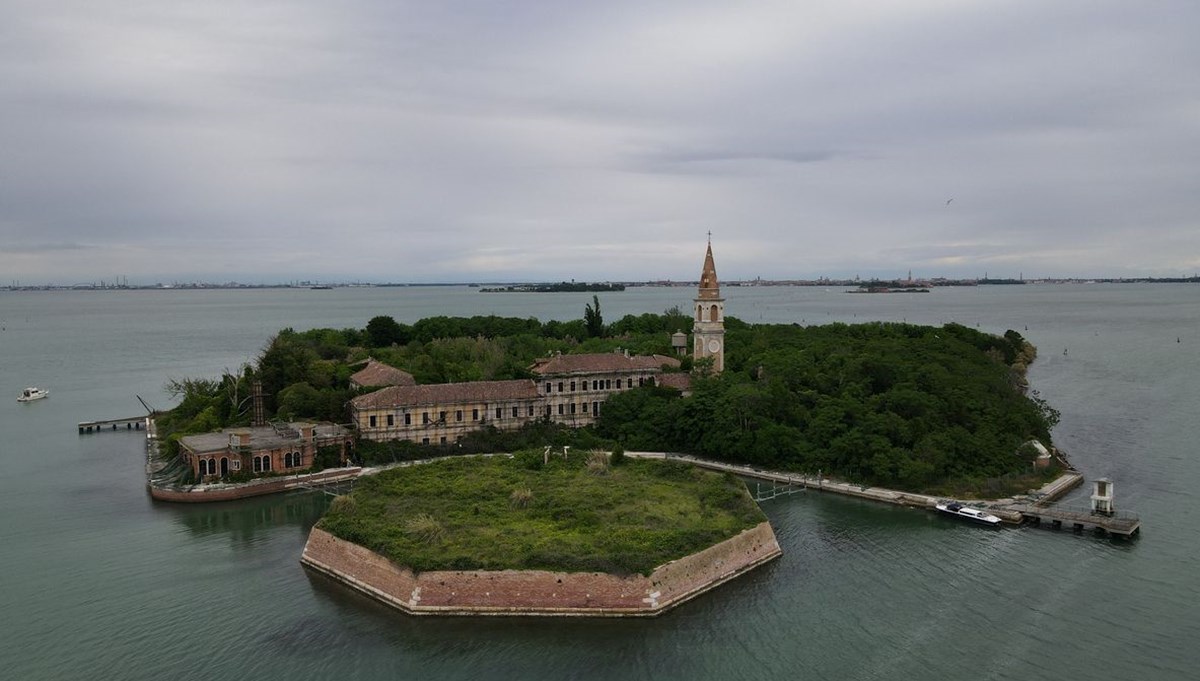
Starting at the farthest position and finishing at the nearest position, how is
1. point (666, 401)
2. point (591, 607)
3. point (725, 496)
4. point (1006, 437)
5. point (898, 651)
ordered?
1. point (666, 401)
2. point (1006, 437)
3. point (725, 496)
4. point (591, 607)
5. point (898, 651)

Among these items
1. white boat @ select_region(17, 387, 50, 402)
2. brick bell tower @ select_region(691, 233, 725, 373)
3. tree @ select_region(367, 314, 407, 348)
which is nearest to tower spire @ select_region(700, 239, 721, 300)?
brick bell tower @ select_region(691, 233, 725, 373)

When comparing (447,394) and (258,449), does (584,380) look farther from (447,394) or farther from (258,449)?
(258,449)

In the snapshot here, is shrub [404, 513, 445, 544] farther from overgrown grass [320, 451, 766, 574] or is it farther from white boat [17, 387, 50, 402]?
white boat [17, 387, 50, 402]

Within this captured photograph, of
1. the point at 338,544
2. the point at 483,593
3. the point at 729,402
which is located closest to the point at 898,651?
the point at 483,593

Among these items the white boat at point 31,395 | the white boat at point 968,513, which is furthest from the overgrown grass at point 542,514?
the white boat at point 31,395

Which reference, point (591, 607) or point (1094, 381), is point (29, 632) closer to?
point (591, 607)

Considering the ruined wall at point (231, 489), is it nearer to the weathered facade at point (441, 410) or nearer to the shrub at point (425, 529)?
the weathered facade at point (441, 410)
